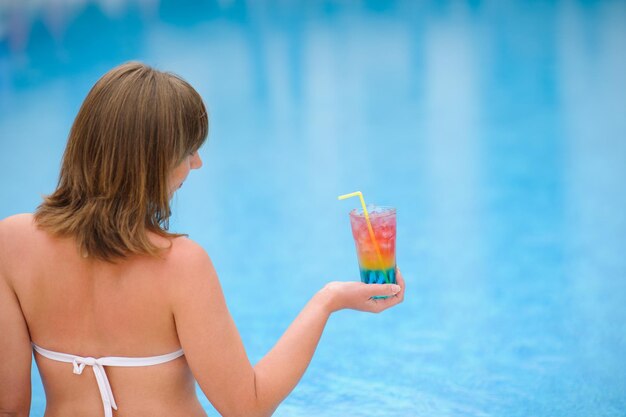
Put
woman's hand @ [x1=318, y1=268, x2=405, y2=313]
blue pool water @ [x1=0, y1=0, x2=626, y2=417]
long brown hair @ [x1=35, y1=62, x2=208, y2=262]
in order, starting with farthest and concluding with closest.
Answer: blue pool water @ [x1=0, y1=0, x2=626, y2=417]
woman's hand @ [x1=318, y1=268, x2=405, y2=313]
long brown hair @ [x1=35, y1=62, x2=208, y2=262]

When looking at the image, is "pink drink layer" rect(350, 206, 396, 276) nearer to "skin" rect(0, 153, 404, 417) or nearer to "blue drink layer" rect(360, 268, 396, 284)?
"blue drink layer" rect(360, 268, 396, 284)

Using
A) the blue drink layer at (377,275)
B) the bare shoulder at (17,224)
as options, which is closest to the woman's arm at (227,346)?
the blue drink layer at (377,275)

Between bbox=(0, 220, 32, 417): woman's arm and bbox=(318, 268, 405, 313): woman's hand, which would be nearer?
bbox=(0, 220, 32, 417): woman's arm

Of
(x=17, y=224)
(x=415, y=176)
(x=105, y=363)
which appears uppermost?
(x=17, y=224)

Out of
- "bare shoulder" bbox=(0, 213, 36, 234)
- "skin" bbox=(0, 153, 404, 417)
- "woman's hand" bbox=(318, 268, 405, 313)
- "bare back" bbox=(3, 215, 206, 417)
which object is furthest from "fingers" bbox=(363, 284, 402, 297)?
"bare shoulder" bbox=(0, 213, 36, 234)

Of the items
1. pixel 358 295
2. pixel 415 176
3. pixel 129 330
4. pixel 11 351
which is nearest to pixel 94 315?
pixel 129 330

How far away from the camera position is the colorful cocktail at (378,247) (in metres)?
1.71

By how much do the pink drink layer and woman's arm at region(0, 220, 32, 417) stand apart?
0.61 meters

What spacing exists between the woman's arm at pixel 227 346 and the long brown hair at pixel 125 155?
8 cm

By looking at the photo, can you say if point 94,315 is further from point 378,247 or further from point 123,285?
point 378,247

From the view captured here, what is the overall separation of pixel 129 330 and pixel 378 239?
0.51m

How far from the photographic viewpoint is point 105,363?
1.46 meters

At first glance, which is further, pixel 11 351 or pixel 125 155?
pixel 11 351

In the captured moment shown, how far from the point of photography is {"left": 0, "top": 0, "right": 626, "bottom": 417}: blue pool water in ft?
10.0
